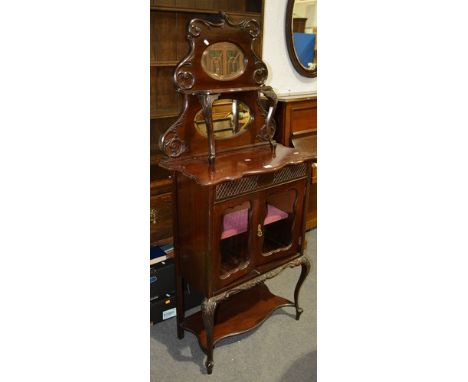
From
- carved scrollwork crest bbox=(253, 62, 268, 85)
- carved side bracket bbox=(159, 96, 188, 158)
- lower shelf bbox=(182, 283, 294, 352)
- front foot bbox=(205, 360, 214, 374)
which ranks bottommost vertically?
front foot bbox=(205, 360, 214, 374)

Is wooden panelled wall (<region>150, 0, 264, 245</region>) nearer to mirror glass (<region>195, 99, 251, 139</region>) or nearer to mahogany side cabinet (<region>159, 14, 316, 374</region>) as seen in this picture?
mirror glass (<region>195, 99, 251, 139</region>)

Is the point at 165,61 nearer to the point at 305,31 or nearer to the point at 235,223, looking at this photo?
the point at 235,223

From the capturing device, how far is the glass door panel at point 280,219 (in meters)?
2.12

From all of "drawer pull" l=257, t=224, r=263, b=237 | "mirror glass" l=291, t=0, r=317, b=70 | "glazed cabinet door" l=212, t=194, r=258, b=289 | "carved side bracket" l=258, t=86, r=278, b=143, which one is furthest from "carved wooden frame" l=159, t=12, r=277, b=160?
"mirror glass" l=291, t=0, r=317, b=70

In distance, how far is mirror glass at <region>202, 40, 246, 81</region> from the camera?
1.93 metres

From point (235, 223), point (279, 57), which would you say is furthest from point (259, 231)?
point (279, 57)

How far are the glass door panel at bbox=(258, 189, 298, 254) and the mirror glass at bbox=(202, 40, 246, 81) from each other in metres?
0.60

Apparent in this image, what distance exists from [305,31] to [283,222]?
4.80ft

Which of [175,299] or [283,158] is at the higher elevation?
[283,158]
